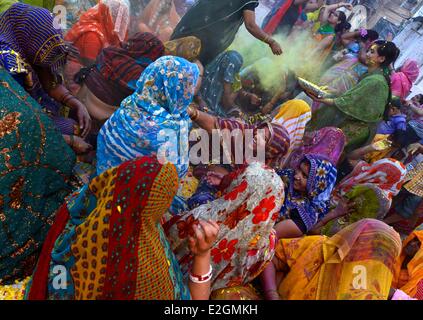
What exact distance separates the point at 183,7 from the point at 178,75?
2510 millimetres

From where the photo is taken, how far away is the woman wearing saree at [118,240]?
1098mm

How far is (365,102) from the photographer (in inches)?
148

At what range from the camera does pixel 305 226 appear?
236 centimetres

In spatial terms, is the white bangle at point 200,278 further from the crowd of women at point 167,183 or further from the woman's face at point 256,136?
the woman's face at point 256,136

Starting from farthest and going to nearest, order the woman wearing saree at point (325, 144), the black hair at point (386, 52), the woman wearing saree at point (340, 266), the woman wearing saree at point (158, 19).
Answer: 1. the woman wearing saree at point (158, 19)
2. the black hair at point (386, 52)
3. the woman wearing saree at point (325, 144)
4. the woman wearing saree at point (340, 266)

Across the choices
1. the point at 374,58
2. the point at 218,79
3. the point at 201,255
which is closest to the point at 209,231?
the point at 201,255

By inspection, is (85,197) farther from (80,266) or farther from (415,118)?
(415,118)

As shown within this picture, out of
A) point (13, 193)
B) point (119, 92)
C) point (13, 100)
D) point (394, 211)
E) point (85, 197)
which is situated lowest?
point (394, 211)

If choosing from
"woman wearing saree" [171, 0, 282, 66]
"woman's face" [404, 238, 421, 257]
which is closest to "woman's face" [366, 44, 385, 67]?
"woman wearing saree" [171, 0, 282, 66]

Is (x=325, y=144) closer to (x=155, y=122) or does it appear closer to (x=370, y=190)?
(x=370, y=190)

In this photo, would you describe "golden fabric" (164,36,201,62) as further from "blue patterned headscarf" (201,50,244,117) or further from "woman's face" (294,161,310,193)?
"woman's face" (294,161,310,193)

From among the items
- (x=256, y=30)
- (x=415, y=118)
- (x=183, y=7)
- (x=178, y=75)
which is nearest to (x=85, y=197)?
(x=178, y=75)

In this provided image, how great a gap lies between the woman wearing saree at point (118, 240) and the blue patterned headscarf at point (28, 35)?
3.63 ft

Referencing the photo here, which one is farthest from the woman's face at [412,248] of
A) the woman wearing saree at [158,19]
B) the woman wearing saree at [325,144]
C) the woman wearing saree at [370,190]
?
the woman wearing saree at [158,19]
